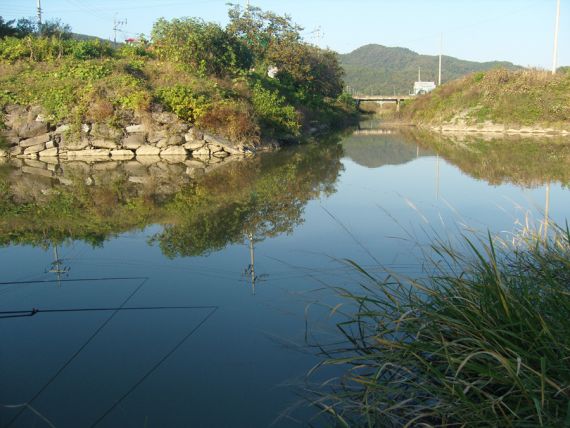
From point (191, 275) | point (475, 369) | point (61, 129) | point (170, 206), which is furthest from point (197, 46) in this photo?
point (475, 369)

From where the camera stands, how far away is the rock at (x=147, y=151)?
1992cm

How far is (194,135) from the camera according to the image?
20156mm

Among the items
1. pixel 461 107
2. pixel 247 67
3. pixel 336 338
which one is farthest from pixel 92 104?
pixel 461 107

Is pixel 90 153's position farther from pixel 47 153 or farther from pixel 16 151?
pixel 16 151

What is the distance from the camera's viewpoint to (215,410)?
3465mm

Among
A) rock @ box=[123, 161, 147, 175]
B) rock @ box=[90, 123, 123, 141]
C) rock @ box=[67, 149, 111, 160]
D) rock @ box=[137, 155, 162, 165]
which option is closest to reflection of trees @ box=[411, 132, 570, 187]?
rock @ box=[123, 161, 147, 175]

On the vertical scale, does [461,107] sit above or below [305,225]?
above

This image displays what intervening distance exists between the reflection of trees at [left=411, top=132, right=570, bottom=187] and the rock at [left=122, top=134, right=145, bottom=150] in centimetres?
1036

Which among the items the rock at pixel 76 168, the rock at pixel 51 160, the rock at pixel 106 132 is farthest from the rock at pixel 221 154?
the rock at pixel 51 160

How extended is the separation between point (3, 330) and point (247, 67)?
2650 cm

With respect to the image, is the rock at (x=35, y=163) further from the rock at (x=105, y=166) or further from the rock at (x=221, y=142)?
the rock at (x=221, y=142)

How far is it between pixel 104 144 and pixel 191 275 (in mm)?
14958

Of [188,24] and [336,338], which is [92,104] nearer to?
[188,24]

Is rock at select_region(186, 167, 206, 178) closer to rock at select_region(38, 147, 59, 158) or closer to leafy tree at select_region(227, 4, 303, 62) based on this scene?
rock at select_region(38, 147, 59, 158)
